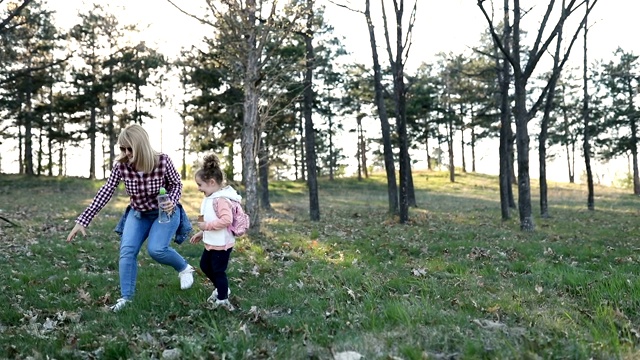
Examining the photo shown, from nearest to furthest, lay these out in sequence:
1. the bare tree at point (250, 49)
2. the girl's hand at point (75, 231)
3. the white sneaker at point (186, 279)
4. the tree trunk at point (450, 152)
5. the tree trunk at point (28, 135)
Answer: the girl's hand at point (75, 231) → the white sneaker at point (186, 279) → the bare tree at point (250, 49) → the tree trunk at point (28, 135) → the tree trunk at point (450, 152)

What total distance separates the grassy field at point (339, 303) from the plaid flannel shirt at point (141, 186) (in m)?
0.99

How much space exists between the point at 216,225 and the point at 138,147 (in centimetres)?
109

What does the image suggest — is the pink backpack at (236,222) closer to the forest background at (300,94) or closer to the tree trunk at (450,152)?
the forest background at (300,94)

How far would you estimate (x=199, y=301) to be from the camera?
538 cm

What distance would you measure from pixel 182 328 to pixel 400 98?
43.9ft

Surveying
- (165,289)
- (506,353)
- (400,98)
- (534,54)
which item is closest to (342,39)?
(400,98)

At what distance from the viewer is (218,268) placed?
202 inches

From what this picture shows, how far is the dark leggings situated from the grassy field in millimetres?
231

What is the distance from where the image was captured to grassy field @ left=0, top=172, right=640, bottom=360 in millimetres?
3764

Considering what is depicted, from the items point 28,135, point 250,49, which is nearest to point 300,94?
point 250,49

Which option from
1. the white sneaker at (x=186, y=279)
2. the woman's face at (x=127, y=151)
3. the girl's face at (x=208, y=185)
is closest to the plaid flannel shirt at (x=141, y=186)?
the woman's face at (x=127, y=151)

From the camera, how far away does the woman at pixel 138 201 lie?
5102 mm

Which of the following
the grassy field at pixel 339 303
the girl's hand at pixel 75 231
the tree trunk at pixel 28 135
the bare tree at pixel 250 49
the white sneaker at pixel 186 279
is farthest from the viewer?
the tree trunk at pixel 28 135

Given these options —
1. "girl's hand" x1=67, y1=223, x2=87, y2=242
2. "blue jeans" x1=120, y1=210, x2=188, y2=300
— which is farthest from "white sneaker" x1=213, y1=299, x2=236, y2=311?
"girl's hand" x1=67, y1=223, x2=87, y2=242
